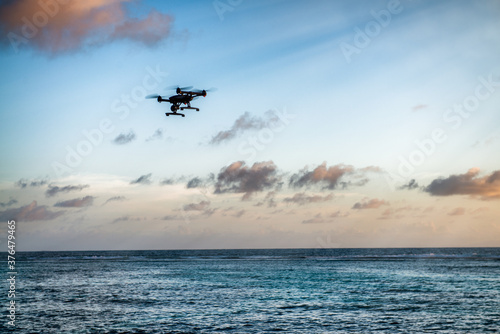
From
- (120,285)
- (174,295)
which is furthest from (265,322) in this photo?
(120,285)

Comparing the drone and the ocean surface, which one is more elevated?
the drone

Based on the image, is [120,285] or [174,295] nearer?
[174,295]

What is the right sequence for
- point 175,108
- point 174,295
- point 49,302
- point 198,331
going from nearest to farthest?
point 198,331 < point 175,108 < point 49,302 < point 174,295

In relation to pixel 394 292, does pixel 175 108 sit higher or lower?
higher

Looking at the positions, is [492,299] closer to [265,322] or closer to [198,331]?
[265,322]

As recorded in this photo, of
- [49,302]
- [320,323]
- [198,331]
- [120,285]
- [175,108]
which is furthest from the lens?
[120,285]

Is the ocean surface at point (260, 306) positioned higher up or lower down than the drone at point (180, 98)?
lower down

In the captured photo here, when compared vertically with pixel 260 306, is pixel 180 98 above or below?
above

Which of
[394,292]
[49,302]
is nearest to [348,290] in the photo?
[394,292]

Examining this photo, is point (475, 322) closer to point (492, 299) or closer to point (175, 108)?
point (492, 299)
